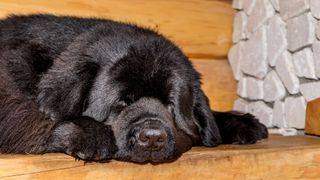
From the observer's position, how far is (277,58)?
2723 millimetres

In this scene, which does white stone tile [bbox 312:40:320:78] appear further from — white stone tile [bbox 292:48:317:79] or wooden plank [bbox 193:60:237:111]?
wooden plank [bbox 193:60:237:111]

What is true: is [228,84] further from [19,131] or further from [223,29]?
[19,131]

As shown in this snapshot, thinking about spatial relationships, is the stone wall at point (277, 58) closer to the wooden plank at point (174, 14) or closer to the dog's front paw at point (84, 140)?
the wooden plank at point (174, 14)

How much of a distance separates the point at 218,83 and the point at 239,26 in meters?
0.38

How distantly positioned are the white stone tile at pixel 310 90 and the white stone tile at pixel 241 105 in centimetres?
54

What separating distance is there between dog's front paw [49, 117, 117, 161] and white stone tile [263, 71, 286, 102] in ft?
4.58

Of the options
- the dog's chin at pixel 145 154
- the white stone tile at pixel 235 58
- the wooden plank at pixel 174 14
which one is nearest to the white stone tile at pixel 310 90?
the white stone tile at pixel 235 58

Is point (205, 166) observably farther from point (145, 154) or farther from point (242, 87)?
point (242, 87)

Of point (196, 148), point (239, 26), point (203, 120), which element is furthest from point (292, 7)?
point (196, 148)

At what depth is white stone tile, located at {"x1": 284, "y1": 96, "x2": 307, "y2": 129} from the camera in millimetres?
2506

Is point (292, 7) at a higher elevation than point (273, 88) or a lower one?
higher

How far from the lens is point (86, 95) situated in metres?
1.74

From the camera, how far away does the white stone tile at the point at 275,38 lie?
8.79 ft

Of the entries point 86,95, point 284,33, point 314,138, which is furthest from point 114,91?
point 284,33
